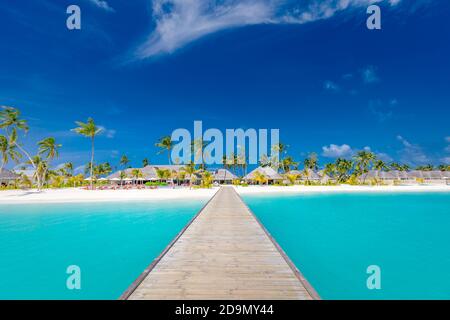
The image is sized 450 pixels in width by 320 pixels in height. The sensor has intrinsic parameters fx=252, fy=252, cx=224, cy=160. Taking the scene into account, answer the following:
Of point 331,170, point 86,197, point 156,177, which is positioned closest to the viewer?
point 86,197

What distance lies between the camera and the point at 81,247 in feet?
33.9

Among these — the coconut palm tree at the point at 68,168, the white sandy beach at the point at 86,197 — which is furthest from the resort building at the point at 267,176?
the coconut palm tree at the point at 68,168

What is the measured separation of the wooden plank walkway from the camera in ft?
14.0

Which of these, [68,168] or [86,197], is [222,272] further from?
[68,168]

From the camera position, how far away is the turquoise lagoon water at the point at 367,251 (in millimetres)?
6863

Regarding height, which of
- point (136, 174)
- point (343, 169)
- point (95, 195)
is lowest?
point (95, 195)

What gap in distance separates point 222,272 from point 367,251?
7311 mm

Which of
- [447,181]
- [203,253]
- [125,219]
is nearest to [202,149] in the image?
[125,219]

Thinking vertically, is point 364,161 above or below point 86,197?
above

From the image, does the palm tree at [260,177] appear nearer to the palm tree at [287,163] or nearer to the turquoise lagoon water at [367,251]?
the palm tree at [287,163]

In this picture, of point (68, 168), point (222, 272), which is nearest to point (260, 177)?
point (68, 168)

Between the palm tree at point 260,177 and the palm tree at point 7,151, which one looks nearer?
the palm tree at point 7,151

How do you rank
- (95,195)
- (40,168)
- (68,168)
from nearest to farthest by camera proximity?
(95,195)
(40,168)
(68,168)

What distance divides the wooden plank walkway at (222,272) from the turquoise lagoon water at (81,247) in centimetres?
205
